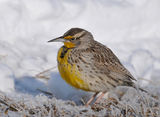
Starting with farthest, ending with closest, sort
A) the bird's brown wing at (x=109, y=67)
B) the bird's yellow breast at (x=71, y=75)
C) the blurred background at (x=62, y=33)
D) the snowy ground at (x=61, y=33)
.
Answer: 1. the blurred background at (x=62, y=33)
2. the snowy ground at (x=61, y=33)
3. the bird's brown wing at (x=109, y=67)
4. the bird's yellow breast at (x=71, y=75)

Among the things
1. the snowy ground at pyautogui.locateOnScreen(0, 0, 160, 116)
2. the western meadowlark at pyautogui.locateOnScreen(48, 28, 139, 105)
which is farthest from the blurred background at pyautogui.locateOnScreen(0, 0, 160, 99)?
the western meadowlark at pyautogui.locateOnScreen(48, 28, 139, 105)

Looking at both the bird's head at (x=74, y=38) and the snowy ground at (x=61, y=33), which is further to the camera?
the snowy ground at (x=61, y=33)

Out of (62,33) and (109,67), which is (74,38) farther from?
(62,33)

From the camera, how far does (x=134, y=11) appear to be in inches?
305

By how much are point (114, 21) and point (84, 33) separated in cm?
267

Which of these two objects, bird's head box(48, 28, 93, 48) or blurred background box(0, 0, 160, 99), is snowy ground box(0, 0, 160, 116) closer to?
blurred background box(0, 0, 160, 99)

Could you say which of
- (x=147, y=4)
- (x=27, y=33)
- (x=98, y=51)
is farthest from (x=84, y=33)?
(x=147, y=4)

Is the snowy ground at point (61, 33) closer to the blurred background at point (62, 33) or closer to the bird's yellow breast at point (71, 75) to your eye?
the blurred background at point (62, 33)

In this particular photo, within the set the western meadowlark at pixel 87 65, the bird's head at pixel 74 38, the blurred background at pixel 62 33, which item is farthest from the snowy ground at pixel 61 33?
the bird's head at pixel 74 38

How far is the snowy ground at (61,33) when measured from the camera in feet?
18.2

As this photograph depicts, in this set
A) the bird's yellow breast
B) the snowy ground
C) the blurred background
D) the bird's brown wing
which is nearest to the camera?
the bird's yellow breast

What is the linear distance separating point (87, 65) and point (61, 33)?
2.56 m

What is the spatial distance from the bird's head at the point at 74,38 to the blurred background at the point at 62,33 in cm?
73

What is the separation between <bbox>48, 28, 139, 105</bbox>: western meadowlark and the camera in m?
4.52
